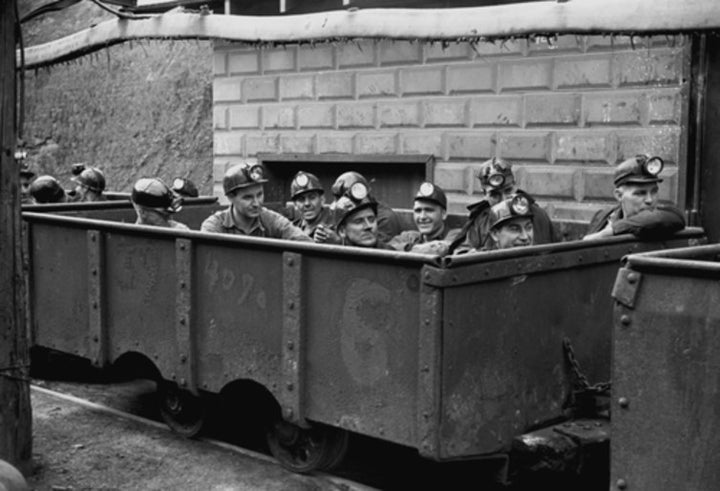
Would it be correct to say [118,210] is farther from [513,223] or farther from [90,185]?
[513,223]

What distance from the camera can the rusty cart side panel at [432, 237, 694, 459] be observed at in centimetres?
549

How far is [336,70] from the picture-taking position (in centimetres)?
1278

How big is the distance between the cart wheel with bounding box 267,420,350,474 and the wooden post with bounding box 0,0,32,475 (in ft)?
5.20

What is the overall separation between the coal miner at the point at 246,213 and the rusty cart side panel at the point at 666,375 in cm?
372

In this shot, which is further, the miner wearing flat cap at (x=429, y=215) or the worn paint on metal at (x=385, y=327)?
the miner wearing flat cap at (x=429, y=215)

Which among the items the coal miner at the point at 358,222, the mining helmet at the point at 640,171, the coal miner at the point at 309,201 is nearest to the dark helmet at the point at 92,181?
the coal miner at the point at 309,201

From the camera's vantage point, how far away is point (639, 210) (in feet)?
24.0

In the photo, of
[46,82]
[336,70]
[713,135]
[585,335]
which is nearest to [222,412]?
[585,335]

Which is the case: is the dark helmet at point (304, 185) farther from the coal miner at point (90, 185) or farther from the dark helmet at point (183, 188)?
the coal miner at point (90, 185)


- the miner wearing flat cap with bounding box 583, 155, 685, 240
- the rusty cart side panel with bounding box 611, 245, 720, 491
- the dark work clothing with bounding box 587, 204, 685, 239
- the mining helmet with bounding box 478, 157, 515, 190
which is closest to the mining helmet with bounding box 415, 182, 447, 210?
the mining helmet with bounding box 478, 157, 515, 190

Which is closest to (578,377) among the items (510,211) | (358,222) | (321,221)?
(510,211)

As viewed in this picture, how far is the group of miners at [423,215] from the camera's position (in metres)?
6.74

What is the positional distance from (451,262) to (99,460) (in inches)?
125

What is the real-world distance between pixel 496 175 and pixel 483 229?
647 millimetres
